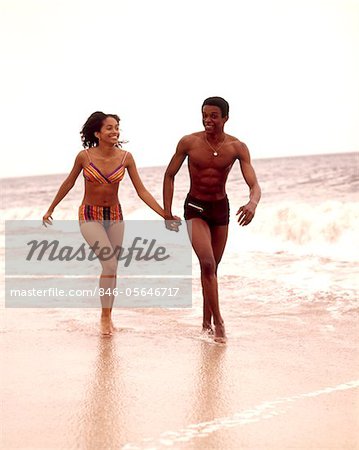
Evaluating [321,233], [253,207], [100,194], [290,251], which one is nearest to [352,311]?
[253,207]

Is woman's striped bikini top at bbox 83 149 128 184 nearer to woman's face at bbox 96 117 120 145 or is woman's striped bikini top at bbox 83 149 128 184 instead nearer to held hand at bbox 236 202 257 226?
woman's face at bbox 96 117 120 145

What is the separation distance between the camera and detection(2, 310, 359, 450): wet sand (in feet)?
12.8

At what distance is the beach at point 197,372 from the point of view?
155 inches

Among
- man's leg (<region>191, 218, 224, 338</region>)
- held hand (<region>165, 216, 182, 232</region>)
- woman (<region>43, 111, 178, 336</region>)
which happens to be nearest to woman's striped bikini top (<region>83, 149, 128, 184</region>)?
woman (<region>43, 111, 178, 336</region>)

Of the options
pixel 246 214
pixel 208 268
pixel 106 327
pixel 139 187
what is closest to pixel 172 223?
pixel 139 187

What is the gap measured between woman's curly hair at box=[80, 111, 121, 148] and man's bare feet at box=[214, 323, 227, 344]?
2018 mm

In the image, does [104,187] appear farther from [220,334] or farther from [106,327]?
[220,334]

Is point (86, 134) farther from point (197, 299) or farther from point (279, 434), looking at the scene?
point (279, 434)

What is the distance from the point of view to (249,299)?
27.7 ft

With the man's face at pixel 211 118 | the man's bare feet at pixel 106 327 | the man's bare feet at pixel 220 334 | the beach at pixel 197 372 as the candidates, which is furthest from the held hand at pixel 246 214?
the man's bare feet at pixel 106 327

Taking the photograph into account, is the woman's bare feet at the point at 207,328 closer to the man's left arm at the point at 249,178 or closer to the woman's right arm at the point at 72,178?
the man's left arm at the point at 249,178

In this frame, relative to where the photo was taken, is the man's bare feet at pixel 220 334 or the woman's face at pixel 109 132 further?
the woman's face at pixel 109 132

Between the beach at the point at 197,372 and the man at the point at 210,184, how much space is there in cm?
51

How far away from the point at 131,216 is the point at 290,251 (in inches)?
400
